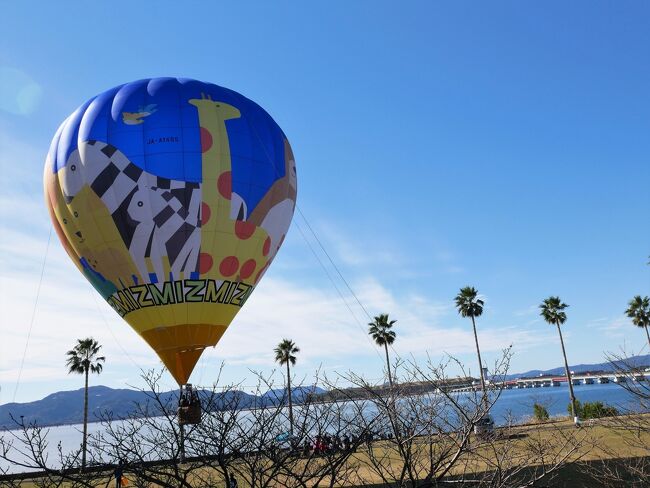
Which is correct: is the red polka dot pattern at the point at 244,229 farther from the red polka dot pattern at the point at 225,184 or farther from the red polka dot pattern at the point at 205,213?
the red polka dot pattern at the point at 205,213

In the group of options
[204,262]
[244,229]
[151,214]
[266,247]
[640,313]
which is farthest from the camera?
[640,313]

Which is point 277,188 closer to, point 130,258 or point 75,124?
point 130,258

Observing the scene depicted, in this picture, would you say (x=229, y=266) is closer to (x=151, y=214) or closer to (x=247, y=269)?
(x=247, y=269)

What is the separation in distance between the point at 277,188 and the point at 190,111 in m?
4.95

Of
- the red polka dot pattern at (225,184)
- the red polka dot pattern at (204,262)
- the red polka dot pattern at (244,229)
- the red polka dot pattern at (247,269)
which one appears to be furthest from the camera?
the red polka dot pattern at (247,269)

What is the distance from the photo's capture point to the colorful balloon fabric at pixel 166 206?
69.0ft

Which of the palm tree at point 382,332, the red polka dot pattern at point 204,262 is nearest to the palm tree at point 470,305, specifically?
the palm tree at point 382,332

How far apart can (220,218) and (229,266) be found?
6.72 ft

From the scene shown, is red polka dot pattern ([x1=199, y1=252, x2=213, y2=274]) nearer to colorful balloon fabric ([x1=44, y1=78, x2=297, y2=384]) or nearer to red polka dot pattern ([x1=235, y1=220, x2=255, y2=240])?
colorful balloon fabric ([x1=44, y1=78, x2=297, y2=384])

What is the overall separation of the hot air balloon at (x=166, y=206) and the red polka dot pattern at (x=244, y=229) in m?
0.05

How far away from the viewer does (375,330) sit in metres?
58.5

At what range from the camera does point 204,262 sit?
21438 millimetres

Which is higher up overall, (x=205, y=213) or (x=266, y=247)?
(x=205, y=213)

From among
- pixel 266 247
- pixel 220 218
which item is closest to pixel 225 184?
pixel 220 218
